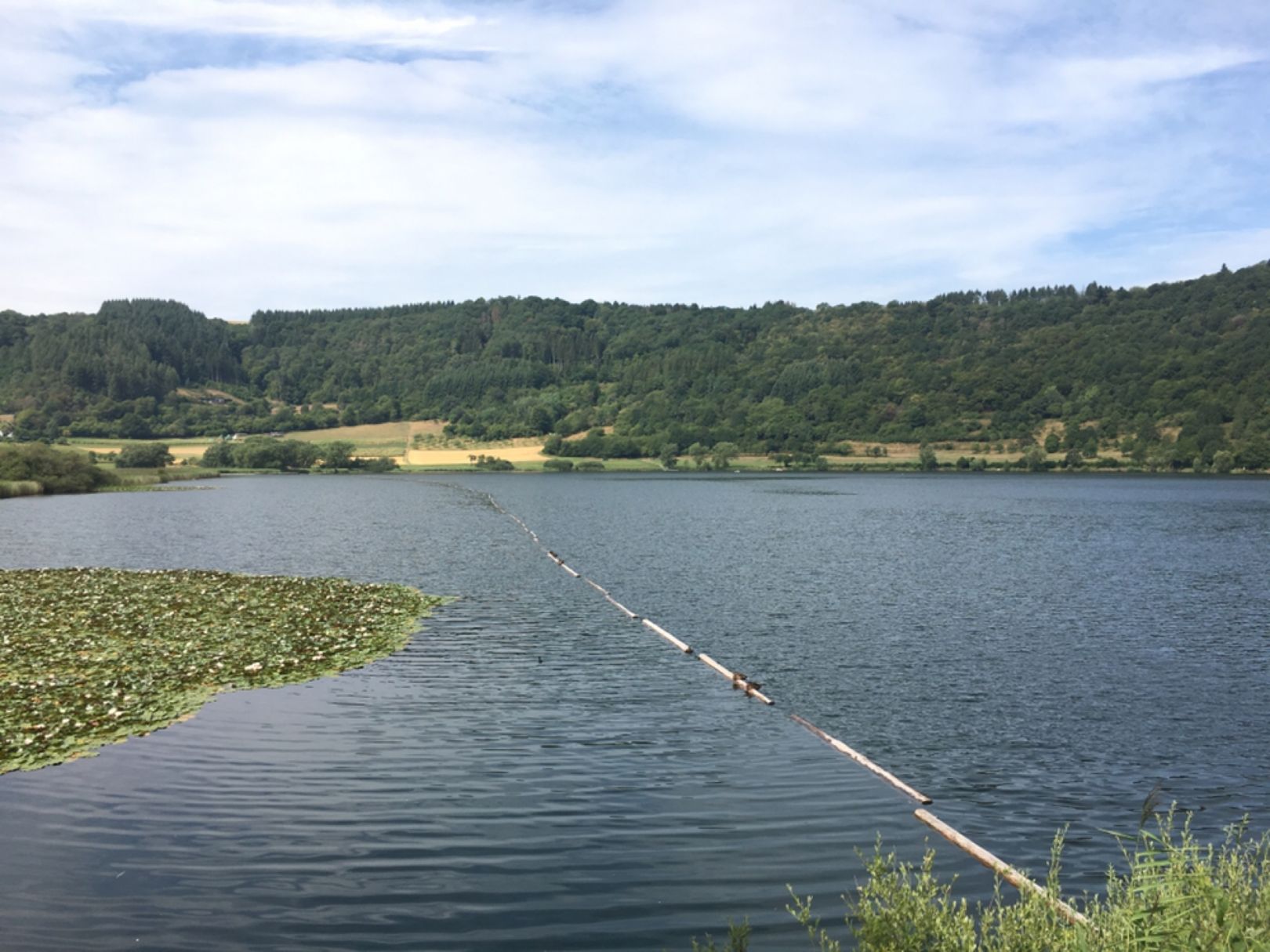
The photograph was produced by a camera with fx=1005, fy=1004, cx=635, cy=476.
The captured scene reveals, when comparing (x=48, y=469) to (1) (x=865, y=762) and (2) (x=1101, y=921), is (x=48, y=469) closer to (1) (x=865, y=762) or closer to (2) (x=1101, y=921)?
(1) (x=865, y=762)

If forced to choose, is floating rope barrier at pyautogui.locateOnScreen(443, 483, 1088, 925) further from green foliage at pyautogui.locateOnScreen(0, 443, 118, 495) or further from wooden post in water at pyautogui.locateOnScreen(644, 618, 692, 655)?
green foliage at pyautogui.locateOnScreen(0, 443, 118, 495)

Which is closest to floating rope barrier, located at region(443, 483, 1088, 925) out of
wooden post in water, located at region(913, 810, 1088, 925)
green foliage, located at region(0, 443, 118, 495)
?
wooden post in water, located at region(913, 810, 1088, 925)

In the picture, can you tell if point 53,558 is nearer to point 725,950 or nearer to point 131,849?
point 131,849

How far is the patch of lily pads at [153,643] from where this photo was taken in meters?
24.1

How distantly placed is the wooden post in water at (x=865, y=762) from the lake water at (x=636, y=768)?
30 centimetres

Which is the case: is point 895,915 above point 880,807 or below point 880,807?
above

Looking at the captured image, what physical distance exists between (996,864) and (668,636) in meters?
23.1

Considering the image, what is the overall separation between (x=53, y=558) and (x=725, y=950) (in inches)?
2495

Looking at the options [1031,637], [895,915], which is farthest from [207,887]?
[1031,637]

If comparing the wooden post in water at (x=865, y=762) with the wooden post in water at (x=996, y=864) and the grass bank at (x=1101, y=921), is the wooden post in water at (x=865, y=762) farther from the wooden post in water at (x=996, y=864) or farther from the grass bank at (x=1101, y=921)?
the grass bank at (x=1101, y=921)

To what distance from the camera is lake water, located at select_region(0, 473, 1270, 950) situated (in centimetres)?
1532

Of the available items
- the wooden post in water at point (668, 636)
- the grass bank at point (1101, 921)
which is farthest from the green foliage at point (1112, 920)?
the wooden post in water at point (668, 636)

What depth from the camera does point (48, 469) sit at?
147000mm

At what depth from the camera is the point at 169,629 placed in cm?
3538
